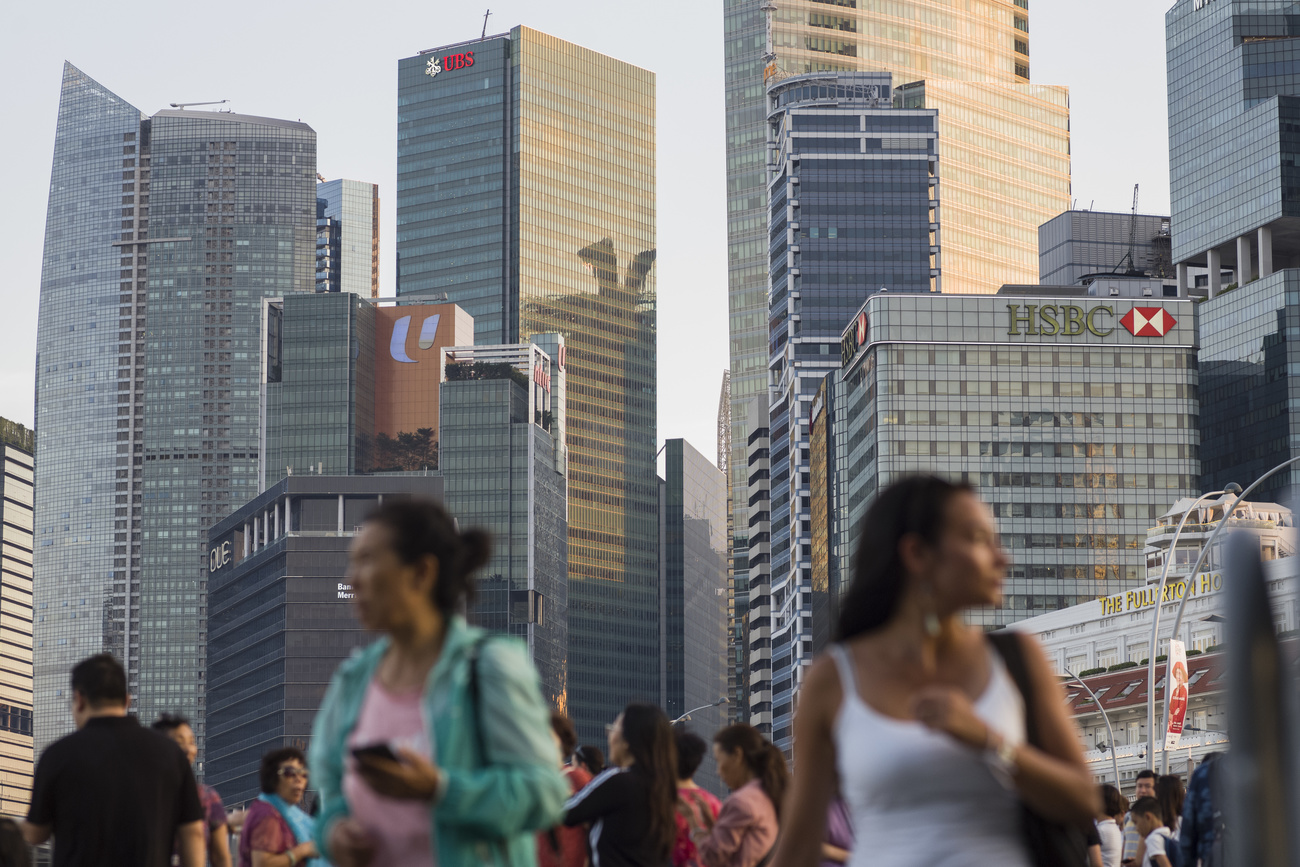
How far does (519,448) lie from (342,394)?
72.7 ft

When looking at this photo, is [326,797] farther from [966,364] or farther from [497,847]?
[966,364]

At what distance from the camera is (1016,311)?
140 meters

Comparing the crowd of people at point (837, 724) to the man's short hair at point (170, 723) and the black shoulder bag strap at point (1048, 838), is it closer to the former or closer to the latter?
the black shoulder bag strap at point (1048, 838)

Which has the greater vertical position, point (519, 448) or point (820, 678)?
point (519, 448)

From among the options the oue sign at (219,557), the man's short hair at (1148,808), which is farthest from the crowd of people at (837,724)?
the oue sign at (219,557)

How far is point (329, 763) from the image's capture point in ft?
15.8

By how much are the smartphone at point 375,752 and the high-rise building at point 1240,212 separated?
140m

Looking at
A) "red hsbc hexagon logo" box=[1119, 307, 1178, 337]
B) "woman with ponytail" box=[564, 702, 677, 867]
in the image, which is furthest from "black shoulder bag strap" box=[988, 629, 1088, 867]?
"red hsbc hexagon logo" box=[1119, 307, 1178, 337]

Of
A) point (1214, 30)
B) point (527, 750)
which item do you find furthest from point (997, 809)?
point (1214, 30)

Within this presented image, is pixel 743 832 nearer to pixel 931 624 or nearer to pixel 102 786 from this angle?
pixel 102 786

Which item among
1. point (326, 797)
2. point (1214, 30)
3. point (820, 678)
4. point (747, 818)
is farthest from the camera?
point (1214, 30)

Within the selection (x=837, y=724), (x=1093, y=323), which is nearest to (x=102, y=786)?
(x=837, y=724)

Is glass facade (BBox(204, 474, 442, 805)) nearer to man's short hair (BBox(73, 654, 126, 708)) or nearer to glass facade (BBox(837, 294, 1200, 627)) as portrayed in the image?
glass facade (BBox(837, 294, 1200, 627))

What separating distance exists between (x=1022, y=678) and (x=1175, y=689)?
155 ft
